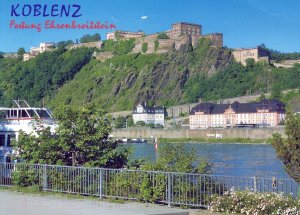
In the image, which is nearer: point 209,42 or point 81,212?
point 81,212

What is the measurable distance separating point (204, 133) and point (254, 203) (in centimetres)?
9159

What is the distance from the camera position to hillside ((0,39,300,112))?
143m

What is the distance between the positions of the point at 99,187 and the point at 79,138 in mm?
3311

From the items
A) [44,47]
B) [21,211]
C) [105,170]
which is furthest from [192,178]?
[44,47]

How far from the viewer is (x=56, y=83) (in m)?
164

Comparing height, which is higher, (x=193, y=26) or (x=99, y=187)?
(x=193, y=26)

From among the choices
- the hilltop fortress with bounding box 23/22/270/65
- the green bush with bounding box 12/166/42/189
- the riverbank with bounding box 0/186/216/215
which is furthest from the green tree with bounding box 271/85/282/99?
the riverbank with bounding box 0/186/216/215

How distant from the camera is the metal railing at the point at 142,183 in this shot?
11609 millimetres

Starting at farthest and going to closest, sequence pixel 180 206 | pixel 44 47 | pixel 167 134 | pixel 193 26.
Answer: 1. pixel 44 47
2. pixel 193 26
3. pixel 167 134
4. pixel 180 206

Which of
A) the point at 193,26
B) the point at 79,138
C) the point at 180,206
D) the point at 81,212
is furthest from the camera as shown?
the point at 193,26

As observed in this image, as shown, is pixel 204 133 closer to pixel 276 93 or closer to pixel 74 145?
pixel 276 93

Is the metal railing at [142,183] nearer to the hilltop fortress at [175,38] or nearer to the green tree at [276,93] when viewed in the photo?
the green tree at [276,93]

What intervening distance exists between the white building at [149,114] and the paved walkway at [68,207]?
117m

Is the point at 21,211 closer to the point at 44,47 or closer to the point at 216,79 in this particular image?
the point at 216,79
